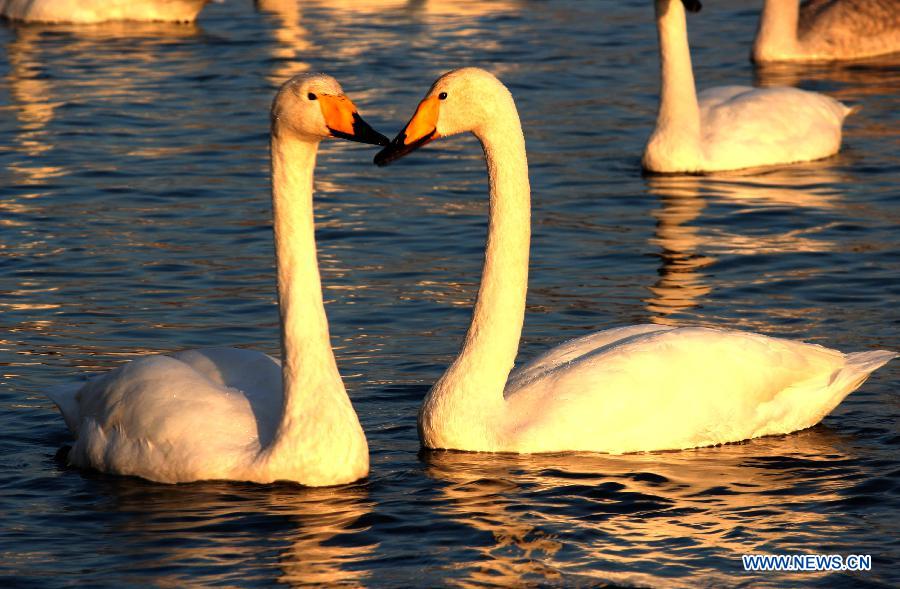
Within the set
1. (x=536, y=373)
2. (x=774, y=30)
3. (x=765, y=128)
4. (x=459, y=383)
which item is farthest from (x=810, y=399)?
(x=774, y=30)

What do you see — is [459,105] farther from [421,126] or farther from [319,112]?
[319,112]

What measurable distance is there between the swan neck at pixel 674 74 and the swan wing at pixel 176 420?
26.0ft

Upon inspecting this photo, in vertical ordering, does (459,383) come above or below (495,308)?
below

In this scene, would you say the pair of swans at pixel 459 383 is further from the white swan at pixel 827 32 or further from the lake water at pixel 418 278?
the white swan at pixel 827 32

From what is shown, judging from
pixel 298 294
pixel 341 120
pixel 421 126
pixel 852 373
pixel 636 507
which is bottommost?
pixel 636 507

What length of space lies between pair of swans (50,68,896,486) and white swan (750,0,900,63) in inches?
494

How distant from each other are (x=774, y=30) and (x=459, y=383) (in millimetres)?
13736

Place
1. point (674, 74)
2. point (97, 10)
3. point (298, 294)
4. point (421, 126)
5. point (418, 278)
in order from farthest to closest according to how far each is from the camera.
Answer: point (97, 10) < point (674, 74) < point (418, 278) < point (421, 126) < point (298, 294)

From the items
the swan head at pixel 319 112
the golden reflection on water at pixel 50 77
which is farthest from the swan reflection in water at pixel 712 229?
the golden reflection on water at pixel 50 77

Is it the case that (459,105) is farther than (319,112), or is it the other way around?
(459,105)

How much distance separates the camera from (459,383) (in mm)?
9289

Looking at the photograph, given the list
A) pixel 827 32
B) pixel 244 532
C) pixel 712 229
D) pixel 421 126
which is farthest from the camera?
pixel 827 32

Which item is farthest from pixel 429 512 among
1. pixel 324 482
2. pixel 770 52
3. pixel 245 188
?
pixel 770 52

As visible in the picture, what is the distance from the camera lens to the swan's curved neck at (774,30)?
2194 cm
